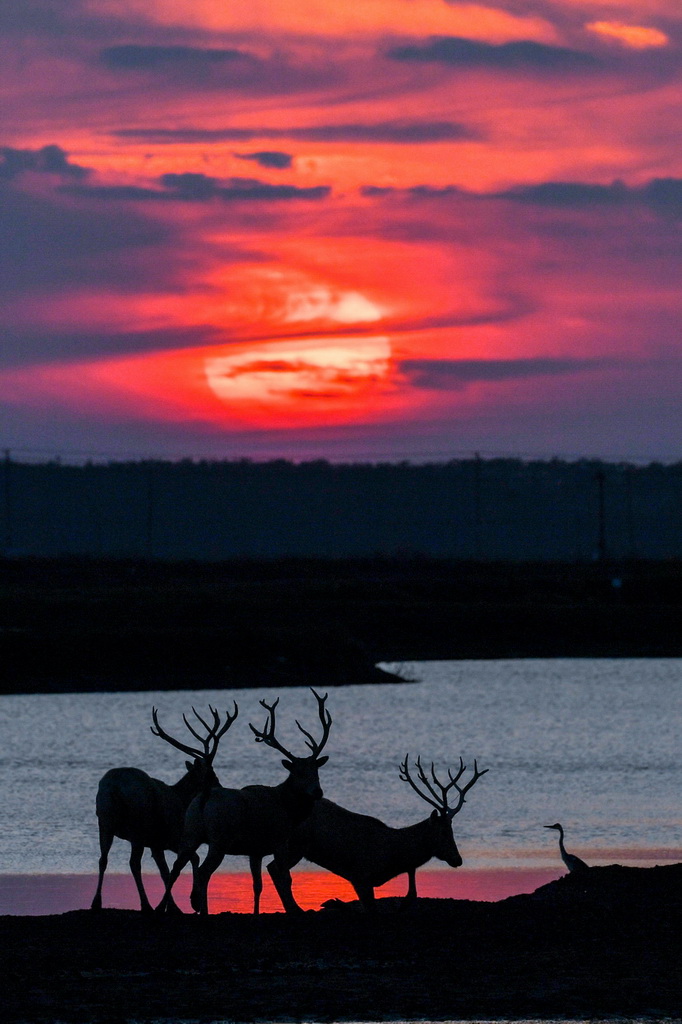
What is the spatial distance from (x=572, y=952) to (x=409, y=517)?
17389 centimetres

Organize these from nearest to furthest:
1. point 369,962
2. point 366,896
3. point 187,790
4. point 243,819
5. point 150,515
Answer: point 369,962
point 243,819
point 366,896
point 187,790
point 150,515

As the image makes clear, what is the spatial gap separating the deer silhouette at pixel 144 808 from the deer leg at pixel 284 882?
2.14 ft

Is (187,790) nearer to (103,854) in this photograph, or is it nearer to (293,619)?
(103,854)

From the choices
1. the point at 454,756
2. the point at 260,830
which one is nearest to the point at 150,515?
the point at 454,756

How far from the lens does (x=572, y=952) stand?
12.5 metres

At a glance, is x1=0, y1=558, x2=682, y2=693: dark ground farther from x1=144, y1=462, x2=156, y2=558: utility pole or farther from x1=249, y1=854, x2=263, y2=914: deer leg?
x1=249, y1=854, x2=263, y2=914: deer leg

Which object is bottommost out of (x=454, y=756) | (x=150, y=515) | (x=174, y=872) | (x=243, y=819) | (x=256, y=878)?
(x=454, y=756)

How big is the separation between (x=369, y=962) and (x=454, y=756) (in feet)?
61.0

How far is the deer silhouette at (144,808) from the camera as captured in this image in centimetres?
1422

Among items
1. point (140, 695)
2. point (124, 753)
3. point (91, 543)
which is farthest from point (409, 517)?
point (124, 753)

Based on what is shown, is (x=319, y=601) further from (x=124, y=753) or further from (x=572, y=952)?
(x=572, y=952)

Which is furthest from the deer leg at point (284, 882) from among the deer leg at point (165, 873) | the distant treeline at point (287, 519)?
the distant treeline at point (287, 519)

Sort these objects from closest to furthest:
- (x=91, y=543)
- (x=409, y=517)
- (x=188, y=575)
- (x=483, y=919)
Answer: (x=483, y=919) < (x=188, y=575) < (x=91, y=543) < (x=409, y=517)

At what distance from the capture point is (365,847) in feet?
46.9
